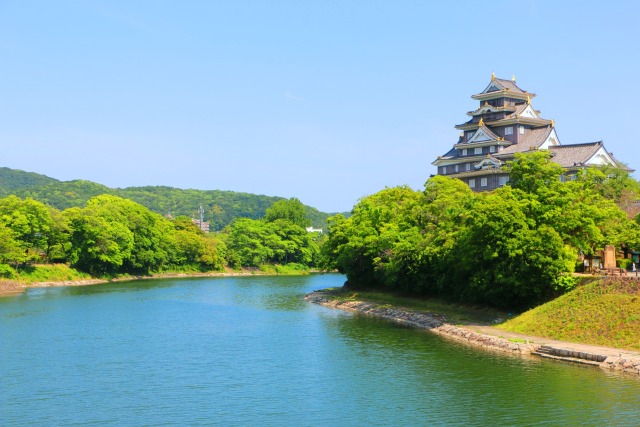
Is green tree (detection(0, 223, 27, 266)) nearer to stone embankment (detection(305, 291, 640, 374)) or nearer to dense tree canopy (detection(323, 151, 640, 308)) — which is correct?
dense tree canopy (detection(323, 151, 640, 308))

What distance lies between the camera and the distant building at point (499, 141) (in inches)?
2440

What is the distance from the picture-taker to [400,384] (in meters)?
28.4

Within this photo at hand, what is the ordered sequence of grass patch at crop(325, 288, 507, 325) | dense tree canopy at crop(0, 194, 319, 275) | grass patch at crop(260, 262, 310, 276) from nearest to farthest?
grass patch at crop(325, 288, 507, 325), dense tree canopy at crop(0, 194, 319, 275), grass patch at crop(260, 262, 310, 276)

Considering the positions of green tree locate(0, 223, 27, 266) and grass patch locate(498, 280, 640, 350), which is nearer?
grass patch locate(498, 280, 640, 350)

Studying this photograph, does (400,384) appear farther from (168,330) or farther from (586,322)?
(168,330)

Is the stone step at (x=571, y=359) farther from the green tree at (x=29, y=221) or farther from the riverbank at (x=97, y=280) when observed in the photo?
the green tree at (x=29, y=221)

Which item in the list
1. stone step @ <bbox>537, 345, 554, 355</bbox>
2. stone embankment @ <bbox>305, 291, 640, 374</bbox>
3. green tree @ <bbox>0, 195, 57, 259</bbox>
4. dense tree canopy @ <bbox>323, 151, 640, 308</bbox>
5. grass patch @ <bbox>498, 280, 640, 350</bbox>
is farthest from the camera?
green tree @ <bbox>0, 195, 57, 259</bbox>

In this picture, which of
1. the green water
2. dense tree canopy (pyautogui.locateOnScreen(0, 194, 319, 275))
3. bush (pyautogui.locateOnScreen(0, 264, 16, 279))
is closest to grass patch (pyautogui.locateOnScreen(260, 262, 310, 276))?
dense tree canopy (pyautogui.locateOnScreen(0, 194, 319, 275))

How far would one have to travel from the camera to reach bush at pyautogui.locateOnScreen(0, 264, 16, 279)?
226ft

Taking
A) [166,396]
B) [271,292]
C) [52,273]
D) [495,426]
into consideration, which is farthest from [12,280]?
[495,426]

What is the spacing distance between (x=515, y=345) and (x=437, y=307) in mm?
13341

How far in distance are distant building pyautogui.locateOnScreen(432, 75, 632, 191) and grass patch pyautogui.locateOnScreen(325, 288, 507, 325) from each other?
15758mm

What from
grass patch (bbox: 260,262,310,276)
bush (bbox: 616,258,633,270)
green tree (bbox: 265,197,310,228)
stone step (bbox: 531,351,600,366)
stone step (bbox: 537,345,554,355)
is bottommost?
stone step (bbox: 531,351,600,366)

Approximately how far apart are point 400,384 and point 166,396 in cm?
929
